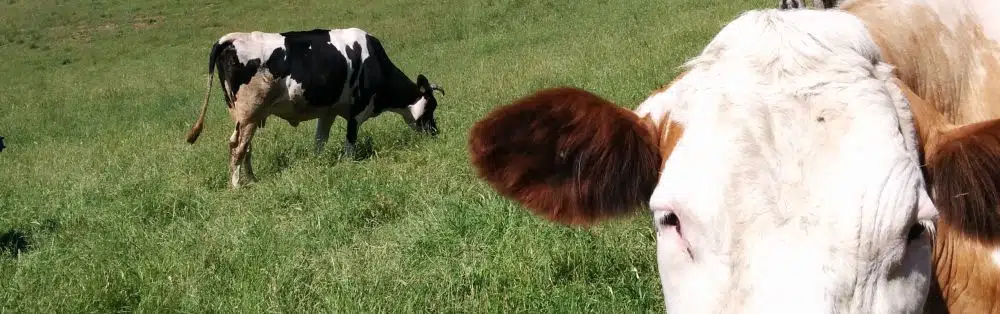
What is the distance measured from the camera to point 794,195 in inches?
61.8

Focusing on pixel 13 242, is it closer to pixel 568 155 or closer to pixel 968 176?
pixel 568 155

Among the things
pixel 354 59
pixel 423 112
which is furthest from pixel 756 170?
pixel 423 112

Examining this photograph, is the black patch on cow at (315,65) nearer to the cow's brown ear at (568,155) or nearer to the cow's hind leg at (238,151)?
the cow's hind leg at (238,151)

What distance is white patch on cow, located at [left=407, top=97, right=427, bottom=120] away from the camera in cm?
1037

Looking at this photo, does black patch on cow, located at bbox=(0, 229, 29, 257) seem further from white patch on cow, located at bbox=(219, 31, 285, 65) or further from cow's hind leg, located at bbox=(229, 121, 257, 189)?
white patch on cow, located at bbox=(219, 31, 285, 65)

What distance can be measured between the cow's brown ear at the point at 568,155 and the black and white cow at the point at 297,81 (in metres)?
6.79

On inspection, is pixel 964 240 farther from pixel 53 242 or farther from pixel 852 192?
pixel 53 242

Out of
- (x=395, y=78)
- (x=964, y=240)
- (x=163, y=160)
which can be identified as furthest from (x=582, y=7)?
(x=964, y=240)

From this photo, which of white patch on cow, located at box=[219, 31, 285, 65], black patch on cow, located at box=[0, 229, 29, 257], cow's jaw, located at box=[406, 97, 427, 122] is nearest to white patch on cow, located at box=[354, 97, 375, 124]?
cow's jaw, located at box=[406, 97, 427, 122]

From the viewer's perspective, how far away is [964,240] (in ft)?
6.55

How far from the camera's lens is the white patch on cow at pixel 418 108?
1037 centimetres

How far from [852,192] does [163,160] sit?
9378 mm

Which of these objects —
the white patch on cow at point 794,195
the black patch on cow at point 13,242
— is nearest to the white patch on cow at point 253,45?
the black patch on cow at point 13,242

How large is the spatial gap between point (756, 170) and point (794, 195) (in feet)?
0.30
